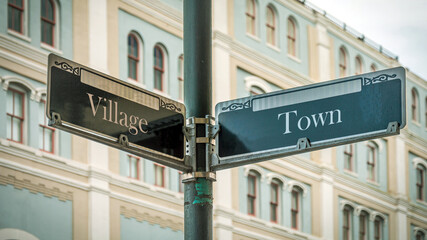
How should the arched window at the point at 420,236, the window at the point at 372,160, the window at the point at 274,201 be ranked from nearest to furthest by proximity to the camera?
the window at the point at 274,201, the window at the point at 372,160, the arched window at the point at 420,236

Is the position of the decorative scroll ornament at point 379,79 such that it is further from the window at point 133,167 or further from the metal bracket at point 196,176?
the window at point 133,167

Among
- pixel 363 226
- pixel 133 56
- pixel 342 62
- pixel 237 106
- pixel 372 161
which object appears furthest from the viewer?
pixel 372 161

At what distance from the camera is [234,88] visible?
107 feet

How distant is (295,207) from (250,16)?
701 cm

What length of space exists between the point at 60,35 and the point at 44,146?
3.21 meters

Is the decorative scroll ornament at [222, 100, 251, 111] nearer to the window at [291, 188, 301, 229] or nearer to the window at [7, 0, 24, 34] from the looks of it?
the window at [7, 0, 24, 34]

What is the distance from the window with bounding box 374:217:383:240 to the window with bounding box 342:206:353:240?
2131 millimetres

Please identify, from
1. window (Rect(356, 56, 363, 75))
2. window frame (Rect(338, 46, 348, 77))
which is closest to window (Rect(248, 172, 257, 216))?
window frame (Rect(338, 46, 348, 77))

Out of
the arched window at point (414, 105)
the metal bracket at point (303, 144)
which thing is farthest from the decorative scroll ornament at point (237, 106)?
the arched window at point (414, 105)

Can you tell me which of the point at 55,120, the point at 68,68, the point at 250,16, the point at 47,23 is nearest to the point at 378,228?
the point at 250,16

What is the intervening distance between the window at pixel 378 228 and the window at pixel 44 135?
709 inches

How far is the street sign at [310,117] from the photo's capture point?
5.00 meters

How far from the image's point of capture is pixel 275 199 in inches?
1337

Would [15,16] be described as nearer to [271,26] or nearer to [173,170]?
[173,170]
